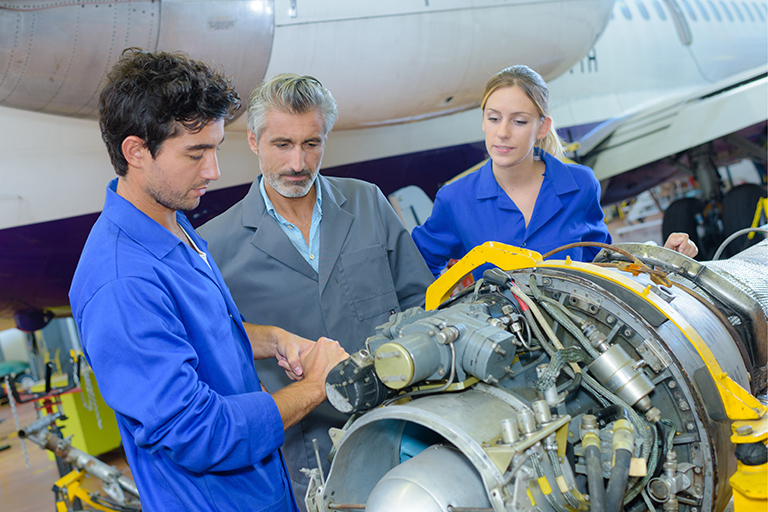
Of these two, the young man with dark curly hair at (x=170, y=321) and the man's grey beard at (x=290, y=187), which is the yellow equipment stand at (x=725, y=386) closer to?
the young man with dark curly hair at (x=170, y=321)

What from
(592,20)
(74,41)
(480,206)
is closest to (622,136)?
(592,20)

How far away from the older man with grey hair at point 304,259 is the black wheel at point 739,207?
5540mm

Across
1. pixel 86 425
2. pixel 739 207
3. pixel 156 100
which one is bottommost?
pixel 86 425

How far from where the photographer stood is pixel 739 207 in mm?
6301

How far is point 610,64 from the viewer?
7852 mm

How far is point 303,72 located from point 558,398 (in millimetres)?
3173

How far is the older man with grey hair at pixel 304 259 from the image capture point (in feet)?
6.14

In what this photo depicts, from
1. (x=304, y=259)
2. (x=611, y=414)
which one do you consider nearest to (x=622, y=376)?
(x=611, y=414)

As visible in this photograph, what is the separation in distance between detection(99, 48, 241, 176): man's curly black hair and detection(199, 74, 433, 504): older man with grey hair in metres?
0.51

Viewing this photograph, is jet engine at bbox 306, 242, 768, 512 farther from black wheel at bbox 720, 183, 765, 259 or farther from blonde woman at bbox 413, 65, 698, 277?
black wheel at bbox 720, 183, 765, 259

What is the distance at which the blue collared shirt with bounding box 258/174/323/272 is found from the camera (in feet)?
6.48

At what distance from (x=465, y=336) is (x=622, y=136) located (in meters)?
5.91

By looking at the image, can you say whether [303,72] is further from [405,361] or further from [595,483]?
[595,483]

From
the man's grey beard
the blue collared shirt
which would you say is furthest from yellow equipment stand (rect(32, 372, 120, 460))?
the man's grey beard
